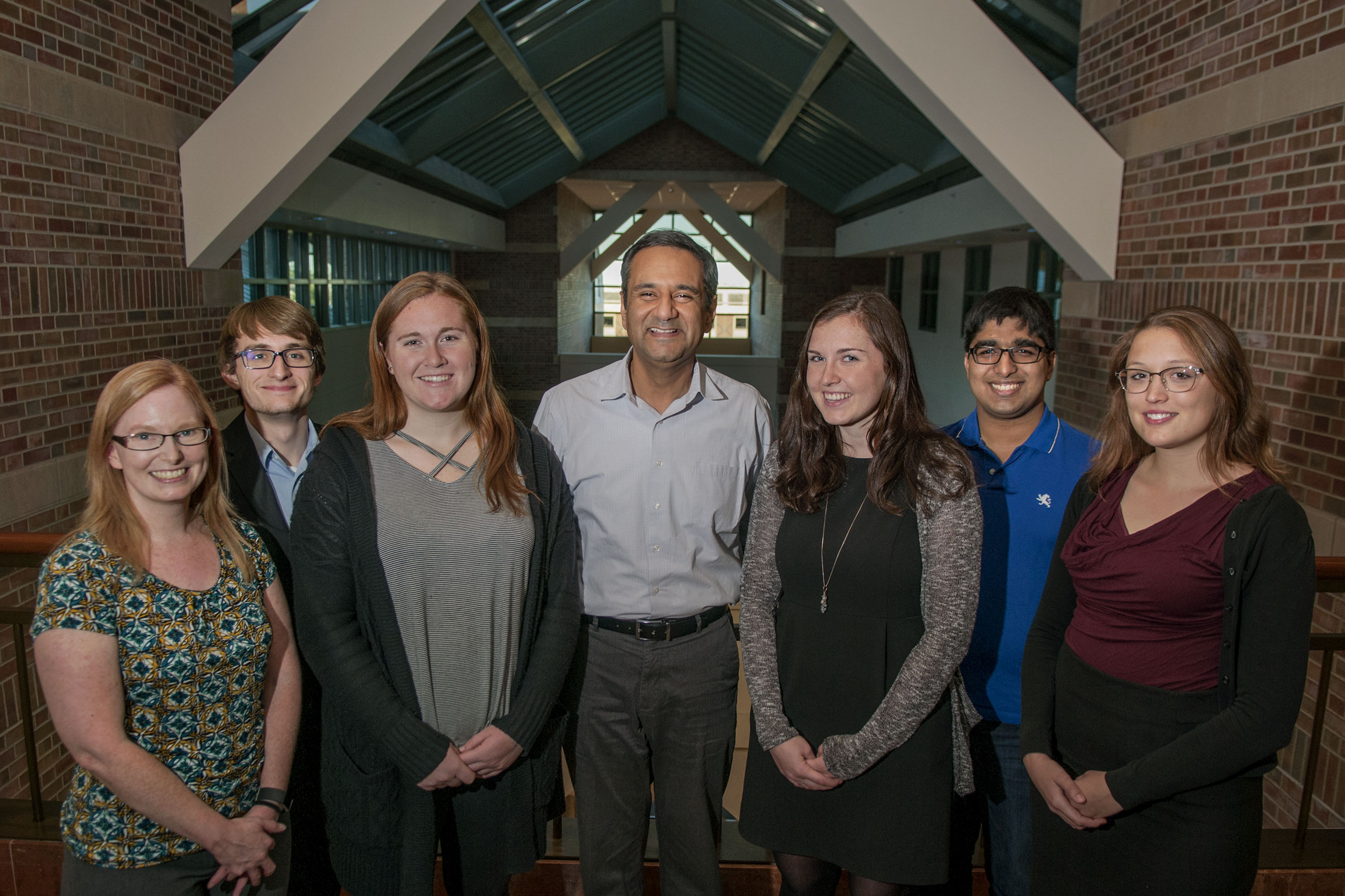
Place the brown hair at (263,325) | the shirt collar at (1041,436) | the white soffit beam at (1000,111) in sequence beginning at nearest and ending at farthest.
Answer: the shirt collar at (1041,436) < the brown hair at (263,325) < the white soffit beam at (1000,111)

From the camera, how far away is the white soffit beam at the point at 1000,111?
4039 millimetres

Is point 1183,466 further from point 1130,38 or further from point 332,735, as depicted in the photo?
point 1130,38

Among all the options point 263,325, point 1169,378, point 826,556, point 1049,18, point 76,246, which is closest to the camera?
point 1169,378

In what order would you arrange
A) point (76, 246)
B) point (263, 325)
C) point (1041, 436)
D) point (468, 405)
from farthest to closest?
point (76, 246)
point (263, 325)
point (1041, 436)
point (468, 405)

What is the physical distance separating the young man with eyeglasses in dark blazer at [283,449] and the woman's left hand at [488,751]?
387mm

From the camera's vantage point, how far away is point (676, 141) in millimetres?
15594

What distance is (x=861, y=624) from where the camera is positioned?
5.55 feet

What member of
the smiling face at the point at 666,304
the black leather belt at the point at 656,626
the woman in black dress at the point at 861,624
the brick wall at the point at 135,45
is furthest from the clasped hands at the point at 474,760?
the brick wall at the point at 135,45

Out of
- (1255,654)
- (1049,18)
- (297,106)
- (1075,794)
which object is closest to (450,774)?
(1075,794)

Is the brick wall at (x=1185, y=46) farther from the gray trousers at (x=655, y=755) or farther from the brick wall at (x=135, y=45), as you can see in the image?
the brick wall at (x=135, y=45)

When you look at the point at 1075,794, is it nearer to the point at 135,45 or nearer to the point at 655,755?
the point at 655,755

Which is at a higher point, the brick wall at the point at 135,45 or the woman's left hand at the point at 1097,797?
the brick wall at the point at 135,45

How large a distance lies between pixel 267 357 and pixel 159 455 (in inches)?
23.8

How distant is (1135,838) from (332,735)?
1539mm
